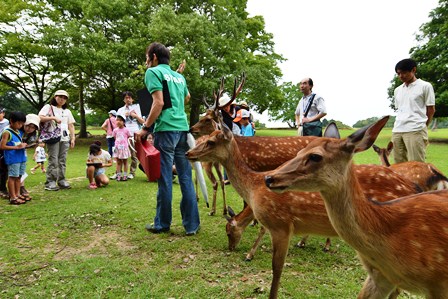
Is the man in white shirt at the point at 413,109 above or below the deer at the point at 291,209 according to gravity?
above

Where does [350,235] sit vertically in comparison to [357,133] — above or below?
below

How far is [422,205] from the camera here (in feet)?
6.59

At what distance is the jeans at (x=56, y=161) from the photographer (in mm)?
7305

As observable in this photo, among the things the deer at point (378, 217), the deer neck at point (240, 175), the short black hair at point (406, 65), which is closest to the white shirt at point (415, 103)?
the short black hair at point (406, 65)

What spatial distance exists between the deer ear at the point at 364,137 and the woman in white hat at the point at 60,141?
7.07 m

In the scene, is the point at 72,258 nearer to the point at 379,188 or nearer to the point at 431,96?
the point at 379,188

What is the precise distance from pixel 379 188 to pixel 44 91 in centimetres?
2450

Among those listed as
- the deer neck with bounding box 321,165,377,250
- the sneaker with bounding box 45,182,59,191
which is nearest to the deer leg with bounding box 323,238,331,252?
the deer neck with bounding box 321,165,377,250

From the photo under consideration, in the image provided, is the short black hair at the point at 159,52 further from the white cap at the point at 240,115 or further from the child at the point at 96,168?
the child at the point at 96,168

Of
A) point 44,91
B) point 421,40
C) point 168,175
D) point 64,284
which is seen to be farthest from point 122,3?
point 421,40

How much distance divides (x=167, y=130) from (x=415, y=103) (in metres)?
4.01

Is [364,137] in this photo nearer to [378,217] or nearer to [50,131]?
[378,217]

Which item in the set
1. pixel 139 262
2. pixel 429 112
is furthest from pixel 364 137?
pixel 429 112

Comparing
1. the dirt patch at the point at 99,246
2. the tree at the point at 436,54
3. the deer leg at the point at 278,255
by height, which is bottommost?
the dirt patch at the point at 99,246
